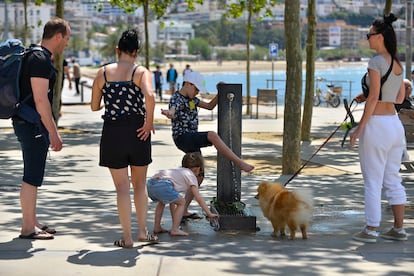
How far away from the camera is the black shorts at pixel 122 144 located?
293 inches

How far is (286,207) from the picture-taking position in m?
7.96

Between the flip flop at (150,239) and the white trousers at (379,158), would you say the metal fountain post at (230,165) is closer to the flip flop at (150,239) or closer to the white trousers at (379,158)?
the flip flop at (150,239)

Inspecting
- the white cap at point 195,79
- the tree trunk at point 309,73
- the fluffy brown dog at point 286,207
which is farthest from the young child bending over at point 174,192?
the tree trunk at point 309,73

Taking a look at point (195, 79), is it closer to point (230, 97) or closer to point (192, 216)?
point (230, 97)

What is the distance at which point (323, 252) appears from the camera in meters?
7.54

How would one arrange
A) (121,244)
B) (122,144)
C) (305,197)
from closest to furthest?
1. (122,144)
2. (121,244)
3. (305,197)

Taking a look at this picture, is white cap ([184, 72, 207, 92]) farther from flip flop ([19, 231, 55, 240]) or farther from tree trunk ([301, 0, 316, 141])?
tree trunk ([301, 0, 316, 141])

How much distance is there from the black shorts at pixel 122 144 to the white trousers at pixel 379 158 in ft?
6.23

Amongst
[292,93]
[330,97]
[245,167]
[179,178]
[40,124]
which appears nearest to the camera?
[40,124]

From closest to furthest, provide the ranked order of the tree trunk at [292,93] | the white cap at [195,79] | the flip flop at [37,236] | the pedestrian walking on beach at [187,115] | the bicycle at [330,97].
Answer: the flip flop at [37,236], the pedestrian walking on beach at [187,115], the white cap at [195,79], the tree trunk at [292,93], the bicycle at [330,97]

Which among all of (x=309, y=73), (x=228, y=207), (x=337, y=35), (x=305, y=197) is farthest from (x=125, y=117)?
(x=337, y=35)

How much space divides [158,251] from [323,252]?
1339mm

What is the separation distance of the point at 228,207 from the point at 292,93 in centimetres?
453

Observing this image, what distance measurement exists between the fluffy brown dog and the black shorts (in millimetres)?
1300
